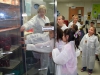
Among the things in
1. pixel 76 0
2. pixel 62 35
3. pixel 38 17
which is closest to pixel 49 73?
pixel 62 35

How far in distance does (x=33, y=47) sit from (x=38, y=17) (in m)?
0.43

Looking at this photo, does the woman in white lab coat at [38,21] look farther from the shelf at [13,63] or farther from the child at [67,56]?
the shelf at [13,63]

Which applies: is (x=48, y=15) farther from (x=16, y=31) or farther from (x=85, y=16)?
(x=85, y=16)

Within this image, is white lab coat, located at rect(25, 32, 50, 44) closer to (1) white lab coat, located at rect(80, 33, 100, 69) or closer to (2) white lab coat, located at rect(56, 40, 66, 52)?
(2) white lab coat, located at rect(56, 40, 66, 52)

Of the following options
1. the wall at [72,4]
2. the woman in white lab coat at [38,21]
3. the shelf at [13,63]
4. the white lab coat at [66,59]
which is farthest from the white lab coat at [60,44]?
the wall at [72,4]

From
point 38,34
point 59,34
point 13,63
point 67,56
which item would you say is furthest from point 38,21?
point 13,63

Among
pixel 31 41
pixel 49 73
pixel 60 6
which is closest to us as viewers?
pixel 31 41

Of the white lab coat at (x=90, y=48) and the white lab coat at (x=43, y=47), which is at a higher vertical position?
the white lab coat at (x=43, y=47)

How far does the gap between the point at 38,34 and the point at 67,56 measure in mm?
506

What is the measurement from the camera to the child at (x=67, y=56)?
1715 millimetres

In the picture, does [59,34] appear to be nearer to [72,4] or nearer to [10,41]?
[10,41]

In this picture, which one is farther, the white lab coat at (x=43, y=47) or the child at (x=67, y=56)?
the white lab coat at (x=43, y=47)

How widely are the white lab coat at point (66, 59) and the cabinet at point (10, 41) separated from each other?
66cm

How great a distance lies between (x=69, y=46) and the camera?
5.76 ft
